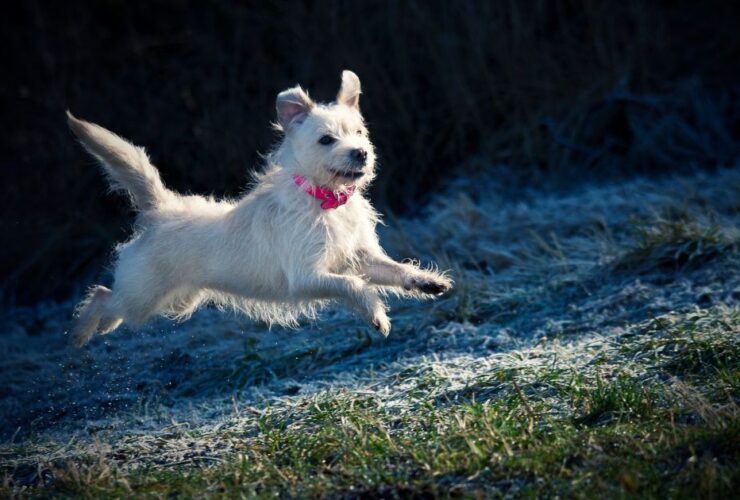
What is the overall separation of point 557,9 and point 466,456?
7759 mm

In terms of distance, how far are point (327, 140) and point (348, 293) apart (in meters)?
0.85

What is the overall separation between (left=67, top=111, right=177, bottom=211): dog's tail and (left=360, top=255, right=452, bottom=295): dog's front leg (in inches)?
58.0

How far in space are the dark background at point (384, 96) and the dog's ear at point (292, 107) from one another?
4719 mm

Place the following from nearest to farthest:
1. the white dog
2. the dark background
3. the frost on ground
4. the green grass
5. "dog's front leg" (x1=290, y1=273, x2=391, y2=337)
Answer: the green grass < the frost on ground < "dog's front leg" (x1=290, y1=273, x2=391, y2=337) < the white dog < the dark background

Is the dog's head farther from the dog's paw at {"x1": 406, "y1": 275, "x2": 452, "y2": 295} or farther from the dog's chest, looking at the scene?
the dog's paw at {"x1": 406, "y1": 275, "x2": 452, "y2": 295}

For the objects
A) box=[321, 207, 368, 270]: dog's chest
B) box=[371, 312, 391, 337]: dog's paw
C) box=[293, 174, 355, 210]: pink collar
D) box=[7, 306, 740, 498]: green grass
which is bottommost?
box=[7, 306, 740, 498]: green grass

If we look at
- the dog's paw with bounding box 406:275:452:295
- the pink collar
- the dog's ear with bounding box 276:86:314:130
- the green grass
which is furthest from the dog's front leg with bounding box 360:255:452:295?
the dog's ear with bounding box 276:86:314:130

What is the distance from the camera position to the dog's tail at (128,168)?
20.1 feet

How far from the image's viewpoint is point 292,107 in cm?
561

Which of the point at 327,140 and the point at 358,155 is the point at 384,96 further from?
the point at 358,155

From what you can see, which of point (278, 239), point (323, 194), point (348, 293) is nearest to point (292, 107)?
point (323, 194)

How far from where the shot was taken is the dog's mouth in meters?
5.32

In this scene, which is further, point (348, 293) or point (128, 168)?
point (128, 168)

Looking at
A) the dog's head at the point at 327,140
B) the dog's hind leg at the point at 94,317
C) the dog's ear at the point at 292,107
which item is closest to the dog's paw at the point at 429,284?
the dog's head at the point at 327,140
